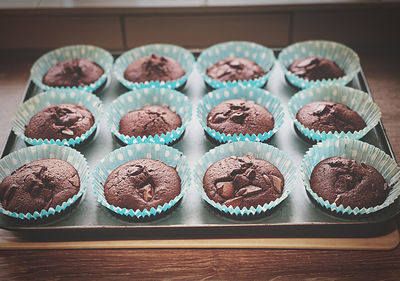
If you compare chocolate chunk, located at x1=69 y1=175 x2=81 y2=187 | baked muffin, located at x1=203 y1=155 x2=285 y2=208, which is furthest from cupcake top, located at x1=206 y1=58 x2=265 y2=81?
chocolate chunk, located at x1=69 y1=175 x2=81 y2=187

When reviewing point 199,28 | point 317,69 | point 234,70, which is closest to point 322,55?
point 317,69

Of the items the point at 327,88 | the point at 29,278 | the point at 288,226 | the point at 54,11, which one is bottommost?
the point at 29,278

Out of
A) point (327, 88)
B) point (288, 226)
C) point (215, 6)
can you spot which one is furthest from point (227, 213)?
point (215, 6)

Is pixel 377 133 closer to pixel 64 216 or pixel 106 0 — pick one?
pixel 64 216

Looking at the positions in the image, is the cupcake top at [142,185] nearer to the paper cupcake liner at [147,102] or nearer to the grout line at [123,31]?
the paper cupcake liner at [147,102]

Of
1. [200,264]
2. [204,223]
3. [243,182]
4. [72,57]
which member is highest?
[72,57]

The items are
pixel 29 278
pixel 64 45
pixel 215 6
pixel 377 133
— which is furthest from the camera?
pixel 64 45

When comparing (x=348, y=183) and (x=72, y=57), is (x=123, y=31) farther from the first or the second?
(x=348, y=183)
